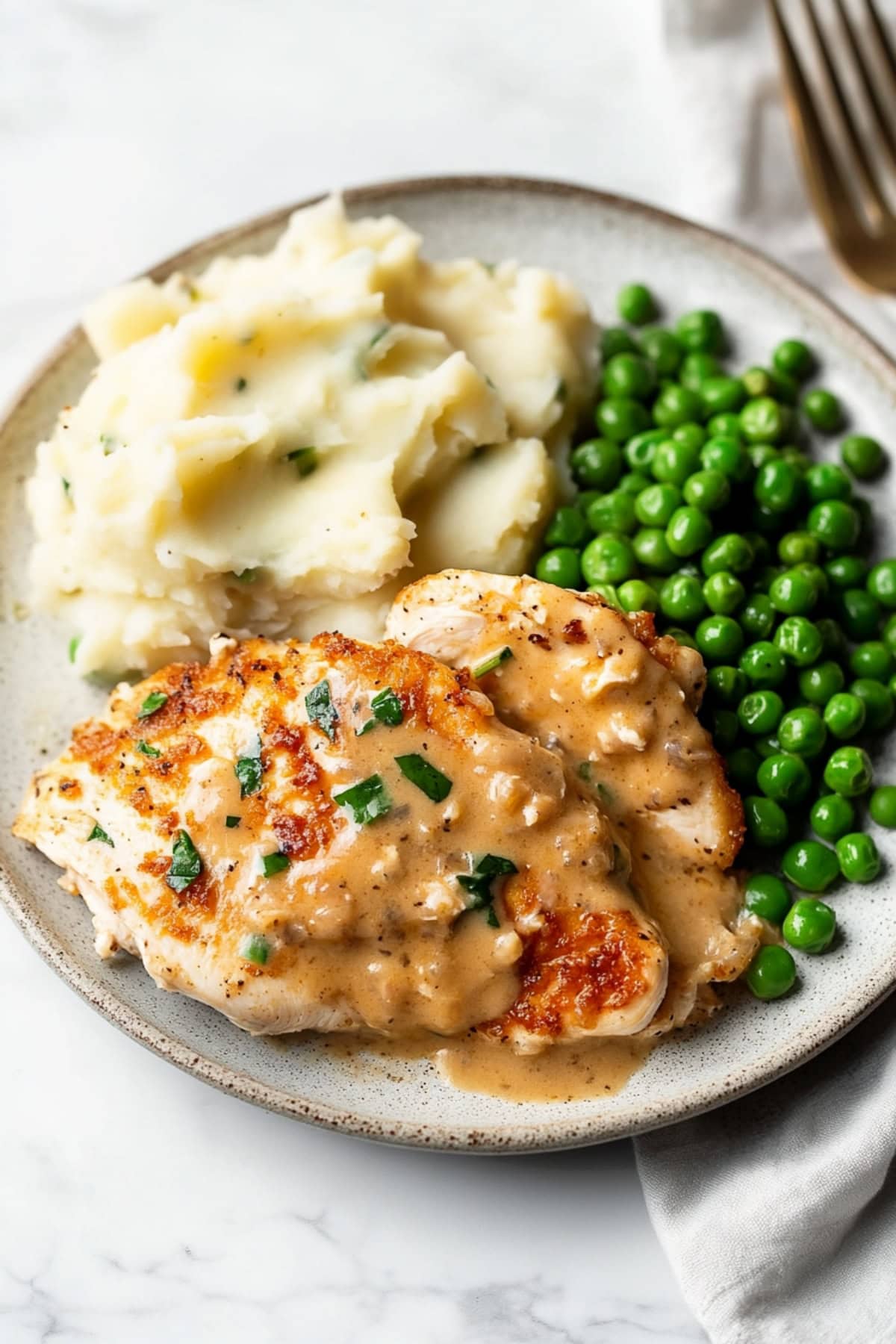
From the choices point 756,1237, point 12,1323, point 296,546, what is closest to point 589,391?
point 296,546

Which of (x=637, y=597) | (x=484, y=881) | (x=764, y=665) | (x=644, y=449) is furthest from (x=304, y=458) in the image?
(x=764, y=665)

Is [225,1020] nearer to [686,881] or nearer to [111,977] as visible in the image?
[111,977]

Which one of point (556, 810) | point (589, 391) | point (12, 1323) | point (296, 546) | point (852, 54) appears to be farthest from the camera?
point (852, 54)

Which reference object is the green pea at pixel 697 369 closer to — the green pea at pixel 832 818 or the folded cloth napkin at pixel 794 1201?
the green pea at pixel 832 818

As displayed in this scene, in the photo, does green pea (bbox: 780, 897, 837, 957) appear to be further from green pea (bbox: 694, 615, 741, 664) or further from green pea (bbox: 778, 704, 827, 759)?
green pea (bbox: 694, 615, 741, 664)

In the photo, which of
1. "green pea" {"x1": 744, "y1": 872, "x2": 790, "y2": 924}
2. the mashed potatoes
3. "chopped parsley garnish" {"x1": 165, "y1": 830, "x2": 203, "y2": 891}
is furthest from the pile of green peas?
"chopped parsley garnish" {"x1": 165, "y1": 830, "x2": 203, "y2": 891}

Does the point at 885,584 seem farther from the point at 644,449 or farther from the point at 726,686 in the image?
the point at 644,449
